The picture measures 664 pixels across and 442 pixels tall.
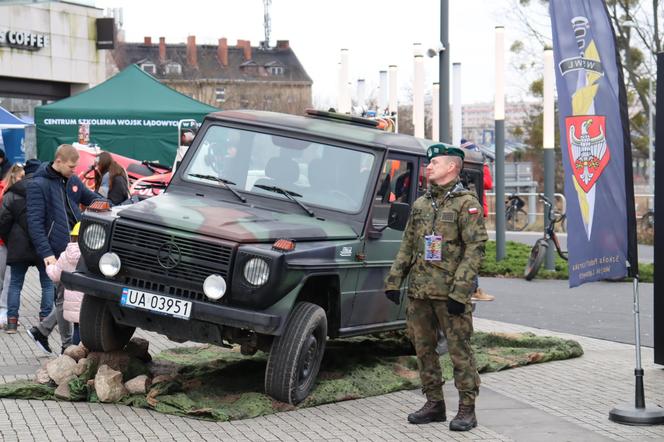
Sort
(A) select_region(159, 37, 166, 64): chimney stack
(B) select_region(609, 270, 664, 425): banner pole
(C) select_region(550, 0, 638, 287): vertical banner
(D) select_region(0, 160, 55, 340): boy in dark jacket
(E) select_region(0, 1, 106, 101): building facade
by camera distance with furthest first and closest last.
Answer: (A) select_region(159, 37, 166, 64): chimney stack → (E) select_region(0, 1, 106, 101): building facade → (D) select_region(0, 160, 55, 340): boy in dark jacket → (C) select_region(550, 0, 638, 287): vertical banner → (B) select_region(609, 270, 664, 425): banner pole

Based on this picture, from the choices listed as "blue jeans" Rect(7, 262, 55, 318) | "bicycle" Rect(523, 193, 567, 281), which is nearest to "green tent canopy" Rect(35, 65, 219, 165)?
"bicycle" Rect(523, 193, 567, 281)

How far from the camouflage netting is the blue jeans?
5.30ft

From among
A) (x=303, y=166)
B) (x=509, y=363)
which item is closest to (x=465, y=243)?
(x=303, y=166)

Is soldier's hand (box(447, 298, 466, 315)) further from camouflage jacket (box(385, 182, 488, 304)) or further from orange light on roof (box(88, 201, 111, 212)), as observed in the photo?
orange light on roof (box(88, 201, 111, 212))

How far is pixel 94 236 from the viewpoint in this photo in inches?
329

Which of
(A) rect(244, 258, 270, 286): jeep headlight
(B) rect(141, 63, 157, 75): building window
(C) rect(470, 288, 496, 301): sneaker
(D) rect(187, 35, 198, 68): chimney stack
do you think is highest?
(D) rect(187, 35, 198, 68): chimney stack

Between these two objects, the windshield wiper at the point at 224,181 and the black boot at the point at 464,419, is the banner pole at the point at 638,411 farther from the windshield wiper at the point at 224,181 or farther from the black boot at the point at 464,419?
the windshield wiper at the point at 224,181

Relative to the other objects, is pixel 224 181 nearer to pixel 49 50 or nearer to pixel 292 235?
pixel 292 235

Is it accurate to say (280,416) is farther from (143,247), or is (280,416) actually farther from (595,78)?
(595,78)

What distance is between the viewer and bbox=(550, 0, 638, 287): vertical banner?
320 inches

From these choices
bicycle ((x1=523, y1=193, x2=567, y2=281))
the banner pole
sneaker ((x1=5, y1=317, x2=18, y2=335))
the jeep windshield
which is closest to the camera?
the banner pole

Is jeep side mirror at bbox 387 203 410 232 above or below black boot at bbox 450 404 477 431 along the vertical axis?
above

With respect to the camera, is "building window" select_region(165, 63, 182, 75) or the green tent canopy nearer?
the green tent canopy

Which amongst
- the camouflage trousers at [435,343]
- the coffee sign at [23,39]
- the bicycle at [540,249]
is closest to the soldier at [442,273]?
the camouflage trousers at [435,343]
